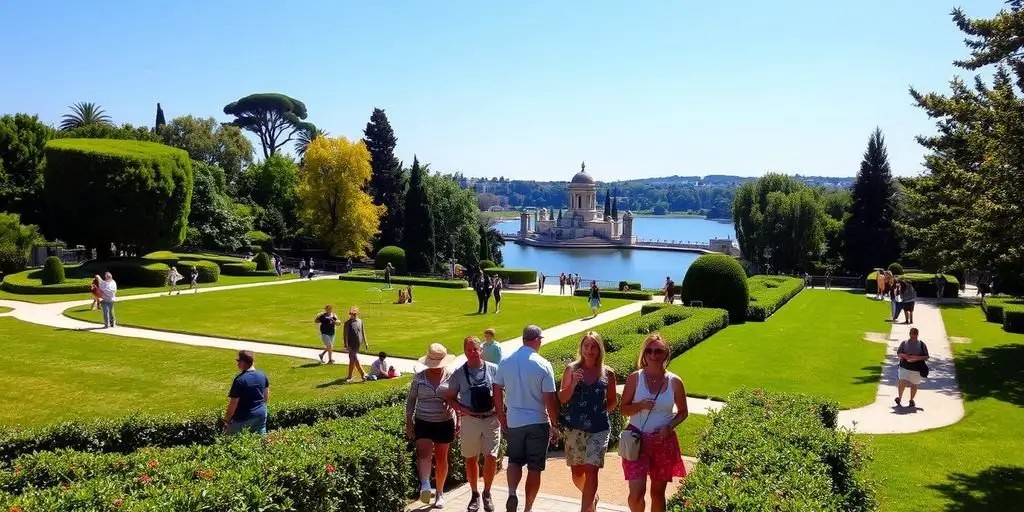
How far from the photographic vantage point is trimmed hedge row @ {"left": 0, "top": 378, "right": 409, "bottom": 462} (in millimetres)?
8477

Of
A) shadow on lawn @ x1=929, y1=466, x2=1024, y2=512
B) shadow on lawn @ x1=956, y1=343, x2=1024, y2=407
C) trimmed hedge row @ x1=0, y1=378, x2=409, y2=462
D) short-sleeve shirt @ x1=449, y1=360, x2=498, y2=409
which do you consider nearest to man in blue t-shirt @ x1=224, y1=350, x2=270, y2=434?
trimmed hedge row @ x1=0, y1=378, x2=409, y2=462

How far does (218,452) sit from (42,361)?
42.1 ft

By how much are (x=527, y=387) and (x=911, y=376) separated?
956 cm

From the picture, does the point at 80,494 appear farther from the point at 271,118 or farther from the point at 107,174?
the point at 271,118

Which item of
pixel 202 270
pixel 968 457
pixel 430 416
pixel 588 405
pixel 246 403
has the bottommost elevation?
pixel 968 457

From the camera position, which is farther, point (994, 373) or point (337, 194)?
point (337, 194)

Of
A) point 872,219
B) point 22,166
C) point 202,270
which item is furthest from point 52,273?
point 872,219

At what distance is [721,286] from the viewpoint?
24344 mm

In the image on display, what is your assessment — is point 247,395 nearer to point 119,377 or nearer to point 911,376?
point 119,377

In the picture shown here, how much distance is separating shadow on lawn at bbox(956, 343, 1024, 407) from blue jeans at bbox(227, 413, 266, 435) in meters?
13.0

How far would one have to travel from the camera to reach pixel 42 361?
16.0 meters

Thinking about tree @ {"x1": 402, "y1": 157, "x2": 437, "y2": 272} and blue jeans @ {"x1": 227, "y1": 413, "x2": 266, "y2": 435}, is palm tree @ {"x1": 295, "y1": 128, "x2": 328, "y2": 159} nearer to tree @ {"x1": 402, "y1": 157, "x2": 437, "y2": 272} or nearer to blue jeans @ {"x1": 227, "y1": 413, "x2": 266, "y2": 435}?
tree @ {"x1": 402, "y1": 157, "x2": 437, "y2": 272}

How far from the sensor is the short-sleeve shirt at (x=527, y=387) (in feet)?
20.2

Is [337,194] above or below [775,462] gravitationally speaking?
above
